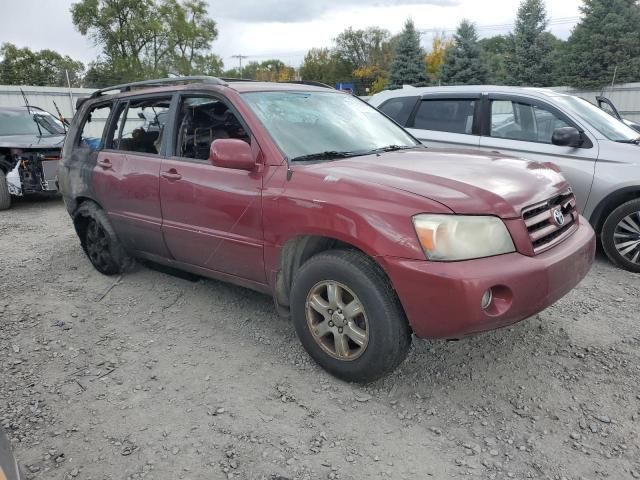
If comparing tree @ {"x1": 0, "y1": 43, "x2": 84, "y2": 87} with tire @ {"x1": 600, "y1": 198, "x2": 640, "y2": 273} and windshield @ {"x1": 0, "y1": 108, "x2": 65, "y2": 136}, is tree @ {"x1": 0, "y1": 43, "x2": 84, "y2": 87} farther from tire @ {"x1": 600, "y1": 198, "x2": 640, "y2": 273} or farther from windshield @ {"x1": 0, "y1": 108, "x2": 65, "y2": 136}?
tire @ {"x1": 600, "y1": 198, "x2": 640, "y2": 273}

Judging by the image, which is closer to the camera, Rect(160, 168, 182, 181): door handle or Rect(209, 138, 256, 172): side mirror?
Rect(209, 138, 256, 172): side mirror

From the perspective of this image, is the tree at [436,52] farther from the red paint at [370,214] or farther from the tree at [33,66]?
the red paint at [370,214]

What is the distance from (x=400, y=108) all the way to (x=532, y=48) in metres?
26.6

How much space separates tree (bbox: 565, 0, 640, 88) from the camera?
25.6m

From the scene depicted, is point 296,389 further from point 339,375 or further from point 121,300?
point 121,300

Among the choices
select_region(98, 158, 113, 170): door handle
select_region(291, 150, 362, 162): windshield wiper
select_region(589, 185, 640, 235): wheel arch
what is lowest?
select_region(589, 185, 640, 235): wheel arch

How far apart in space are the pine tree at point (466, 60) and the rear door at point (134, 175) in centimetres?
2817

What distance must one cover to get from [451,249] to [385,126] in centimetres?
187

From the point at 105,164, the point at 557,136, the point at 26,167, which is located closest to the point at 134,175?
the point at 105,164

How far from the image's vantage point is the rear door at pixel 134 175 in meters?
3.91

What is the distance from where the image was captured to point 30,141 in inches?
331

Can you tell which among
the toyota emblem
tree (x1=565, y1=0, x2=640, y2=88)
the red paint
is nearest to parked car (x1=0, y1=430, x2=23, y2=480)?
the red paint

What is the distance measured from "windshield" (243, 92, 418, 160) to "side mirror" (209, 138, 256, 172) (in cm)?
23

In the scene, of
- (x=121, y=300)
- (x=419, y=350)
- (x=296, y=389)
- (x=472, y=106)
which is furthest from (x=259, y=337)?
(x=472, y=106)
